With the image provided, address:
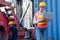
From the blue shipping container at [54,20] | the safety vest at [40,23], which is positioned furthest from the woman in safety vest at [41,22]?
the blue shipping container at [54,20]

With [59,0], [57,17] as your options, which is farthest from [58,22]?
[59,0]

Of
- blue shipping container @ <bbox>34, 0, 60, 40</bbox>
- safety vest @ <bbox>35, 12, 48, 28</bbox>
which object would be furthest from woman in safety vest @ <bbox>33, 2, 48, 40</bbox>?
blue shipping container @ <bbox>34, 0, 60, 40</bbox>

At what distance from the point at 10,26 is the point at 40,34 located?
2438 mm

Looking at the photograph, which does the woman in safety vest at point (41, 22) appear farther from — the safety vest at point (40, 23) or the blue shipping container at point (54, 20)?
the blue shipping container at point (54, 20)

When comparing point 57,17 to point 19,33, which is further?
point 19,33

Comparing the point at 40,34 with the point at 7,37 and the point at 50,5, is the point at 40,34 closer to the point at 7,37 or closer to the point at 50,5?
the point at 50,5

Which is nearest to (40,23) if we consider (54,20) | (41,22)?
(41,22)

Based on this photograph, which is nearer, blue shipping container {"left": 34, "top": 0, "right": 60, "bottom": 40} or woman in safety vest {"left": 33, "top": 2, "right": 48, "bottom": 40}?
woman in safety vest {"left": 33, "top": 2, "right": 48, "bottom": 40}

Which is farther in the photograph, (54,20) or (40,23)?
(54,20)

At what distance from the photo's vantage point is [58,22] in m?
7.91

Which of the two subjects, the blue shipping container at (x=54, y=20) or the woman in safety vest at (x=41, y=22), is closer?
the woman in safety vest at (x=41, y=22)

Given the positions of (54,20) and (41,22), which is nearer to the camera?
(41,22)

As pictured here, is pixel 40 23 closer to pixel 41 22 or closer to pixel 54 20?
pixel 41 22

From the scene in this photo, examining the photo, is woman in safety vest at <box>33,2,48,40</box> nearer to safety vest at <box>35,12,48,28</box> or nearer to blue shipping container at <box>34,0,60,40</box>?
safety vest at <box>35,12,48,28</box>
